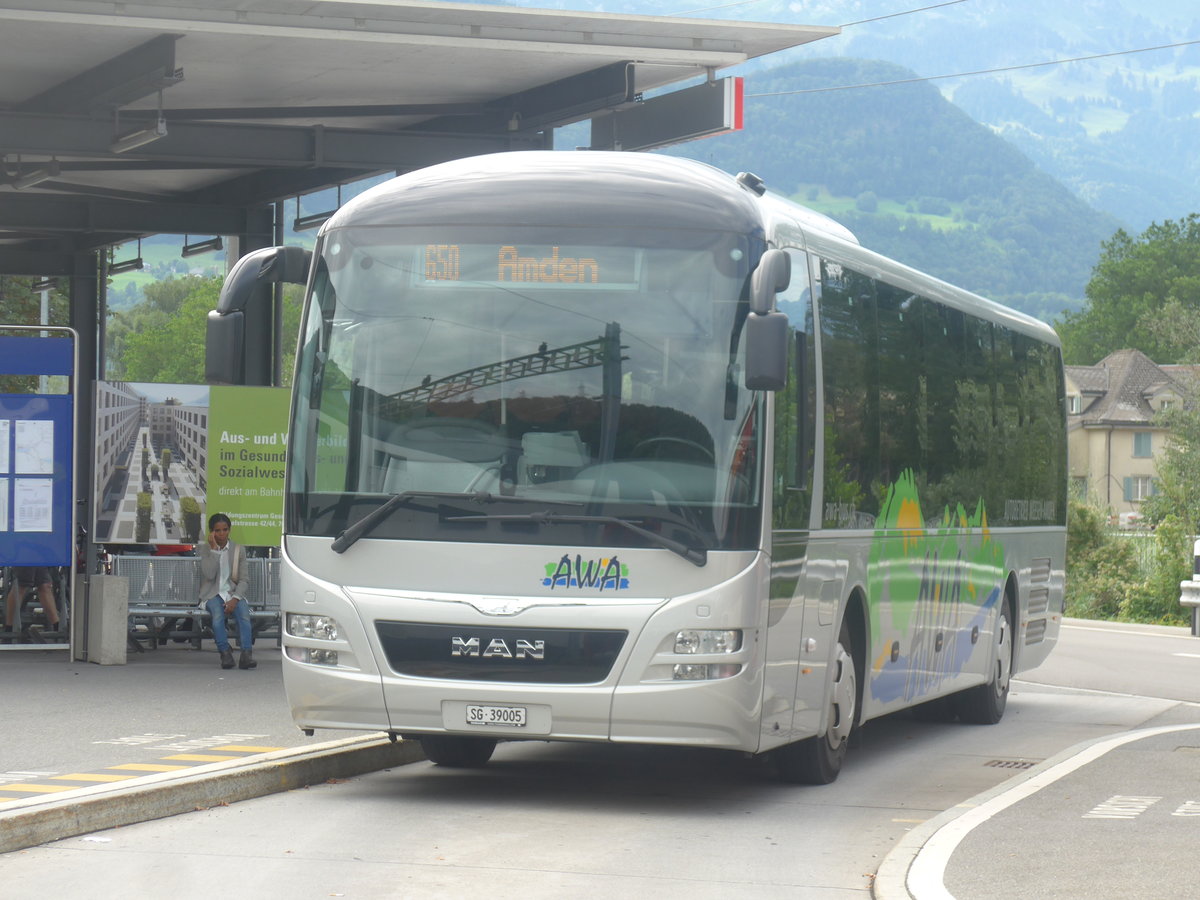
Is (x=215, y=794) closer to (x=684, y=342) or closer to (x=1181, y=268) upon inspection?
(x=684, y=342)

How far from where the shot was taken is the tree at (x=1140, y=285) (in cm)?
11212

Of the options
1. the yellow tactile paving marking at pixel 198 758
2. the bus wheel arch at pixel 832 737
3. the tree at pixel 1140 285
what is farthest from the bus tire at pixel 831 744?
the tree at pixel 1140 285

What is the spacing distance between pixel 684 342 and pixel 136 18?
25.0 ft

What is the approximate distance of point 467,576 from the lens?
10078 millimetres

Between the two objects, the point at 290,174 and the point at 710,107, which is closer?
the point at 710,107

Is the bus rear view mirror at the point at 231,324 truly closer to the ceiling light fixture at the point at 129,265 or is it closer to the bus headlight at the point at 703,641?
the bus headlight at the point at 703,641

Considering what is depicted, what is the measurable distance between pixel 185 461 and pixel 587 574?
1014cm

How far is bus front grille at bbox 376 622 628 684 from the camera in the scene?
9.89 metres

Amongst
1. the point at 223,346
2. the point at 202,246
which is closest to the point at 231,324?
the point at 223,346

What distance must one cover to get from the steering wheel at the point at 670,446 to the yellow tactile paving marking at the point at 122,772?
299 centimetres

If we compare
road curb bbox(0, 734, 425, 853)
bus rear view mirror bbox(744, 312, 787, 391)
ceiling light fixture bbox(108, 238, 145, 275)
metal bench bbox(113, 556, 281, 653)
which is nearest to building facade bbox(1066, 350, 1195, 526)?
ceiling light fixture bbox(108, 238, 145, 275)

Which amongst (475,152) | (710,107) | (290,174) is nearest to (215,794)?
(710,107)

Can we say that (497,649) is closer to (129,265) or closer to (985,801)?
(985,801)

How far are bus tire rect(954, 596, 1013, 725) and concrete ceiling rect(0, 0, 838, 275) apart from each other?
5.35m
